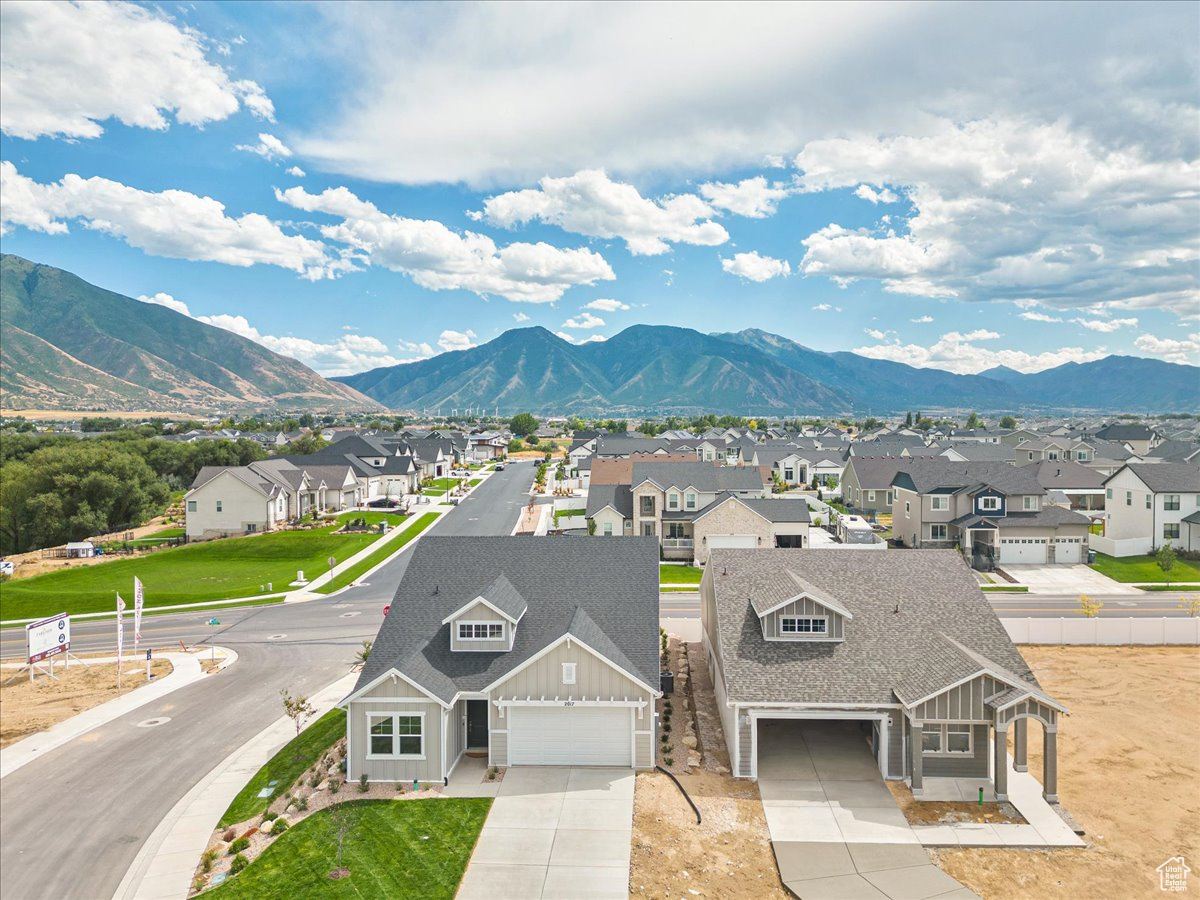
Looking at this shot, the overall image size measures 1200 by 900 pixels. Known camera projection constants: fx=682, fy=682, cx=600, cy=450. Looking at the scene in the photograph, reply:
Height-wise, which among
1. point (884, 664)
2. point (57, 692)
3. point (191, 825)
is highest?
point (884, 664)

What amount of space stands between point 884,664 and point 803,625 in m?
3.10

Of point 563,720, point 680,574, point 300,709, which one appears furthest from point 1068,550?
point 300,709

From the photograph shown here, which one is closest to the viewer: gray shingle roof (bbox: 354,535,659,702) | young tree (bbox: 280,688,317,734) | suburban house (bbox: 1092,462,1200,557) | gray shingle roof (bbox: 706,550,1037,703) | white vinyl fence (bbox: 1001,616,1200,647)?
gray shingle roof (bbox: 706,550,1037,703)

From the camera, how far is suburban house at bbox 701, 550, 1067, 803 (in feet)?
73.5

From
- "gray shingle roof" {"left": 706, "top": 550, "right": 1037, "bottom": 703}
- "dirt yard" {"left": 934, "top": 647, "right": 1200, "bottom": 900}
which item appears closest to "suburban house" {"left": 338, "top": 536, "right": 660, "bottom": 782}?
"gray shingle roof" {"left": 706, "top": 550, "right": 1037, "bottom": 703}

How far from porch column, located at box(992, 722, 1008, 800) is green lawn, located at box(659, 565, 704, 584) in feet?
108

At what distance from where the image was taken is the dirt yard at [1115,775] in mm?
18312

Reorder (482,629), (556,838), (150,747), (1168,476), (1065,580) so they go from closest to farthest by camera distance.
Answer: (556,838) < (482,629) < (150,747) < (1065,580) < (1168,476)

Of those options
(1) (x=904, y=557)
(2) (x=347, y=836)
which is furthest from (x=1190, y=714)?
(2) (x=347, y=836)

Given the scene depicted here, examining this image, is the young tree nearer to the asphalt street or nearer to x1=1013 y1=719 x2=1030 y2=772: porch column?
the asphalt street

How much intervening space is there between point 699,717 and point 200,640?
35.3 m

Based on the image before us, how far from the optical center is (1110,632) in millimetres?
38781

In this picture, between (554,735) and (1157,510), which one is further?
(1157,510)

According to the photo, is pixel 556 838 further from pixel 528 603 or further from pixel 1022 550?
pixel 1022 550
